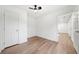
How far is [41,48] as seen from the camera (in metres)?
2.03

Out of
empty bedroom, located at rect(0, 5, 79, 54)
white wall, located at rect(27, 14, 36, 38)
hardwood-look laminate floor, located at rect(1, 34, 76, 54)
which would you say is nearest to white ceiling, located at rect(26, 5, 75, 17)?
empty bedroom, located at rect(0, 5, 79, 54)

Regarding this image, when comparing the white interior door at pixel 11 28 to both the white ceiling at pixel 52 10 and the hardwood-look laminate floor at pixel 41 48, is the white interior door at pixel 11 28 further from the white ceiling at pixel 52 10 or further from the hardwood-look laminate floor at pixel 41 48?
the white ceiling at pixel 52 10

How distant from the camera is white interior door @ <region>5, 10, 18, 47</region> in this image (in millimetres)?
2066

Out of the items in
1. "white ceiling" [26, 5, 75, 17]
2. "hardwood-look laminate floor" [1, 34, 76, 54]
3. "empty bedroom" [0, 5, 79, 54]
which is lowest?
"hardwood-look laminate floor" [1, 34, 76, 54]

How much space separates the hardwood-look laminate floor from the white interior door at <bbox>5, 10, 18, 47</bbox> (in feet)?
0.54

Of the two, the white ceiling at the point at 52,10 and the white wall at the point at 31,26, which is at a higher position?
the white ceiling at the point at 52,10

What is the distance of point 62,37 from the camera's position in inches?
78.8

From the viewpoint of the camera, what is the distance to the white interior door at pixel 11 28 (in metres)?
2.07

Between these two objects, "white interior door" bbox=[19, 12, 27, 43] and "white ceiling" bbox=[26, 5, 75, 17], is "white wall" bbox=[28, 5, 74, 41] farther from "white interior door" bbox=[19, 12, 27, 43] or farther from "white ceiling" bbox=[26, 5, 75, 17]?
"white interior door" bbox=[19, 12, 27, 43]

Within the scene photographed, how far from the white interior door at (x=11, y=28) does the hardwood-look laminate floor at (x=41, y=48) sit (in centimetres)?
16

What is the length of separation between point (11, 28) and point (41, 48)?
0.95 metres

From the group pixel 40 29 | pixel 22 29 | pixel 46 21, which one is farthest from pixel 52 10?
pixel 22 29

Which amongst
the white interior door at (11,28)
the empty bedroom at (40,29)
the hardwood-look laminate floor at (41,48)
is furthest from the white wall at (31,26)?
the white interior door at (11,28)
